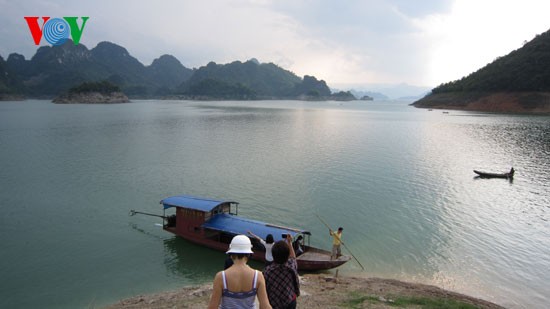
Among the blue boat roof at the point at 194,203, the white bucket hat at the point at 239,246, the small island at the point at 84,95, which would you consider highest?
the small island at the point at 84,95

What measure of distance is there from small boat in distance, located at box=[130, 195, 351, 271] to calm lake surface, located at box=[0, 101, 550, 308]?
78 cm

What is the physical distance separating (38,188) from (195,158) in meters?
17.2

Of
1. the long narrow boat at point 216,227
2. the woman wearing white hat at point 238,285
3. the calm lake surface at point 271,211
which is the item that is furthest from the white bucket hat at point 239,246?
the calm lake surface at point 271,211

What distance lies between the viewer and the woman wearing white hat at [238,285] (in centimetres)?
467

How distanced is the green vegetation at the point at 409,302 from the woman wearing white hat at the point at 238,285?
7.63 m

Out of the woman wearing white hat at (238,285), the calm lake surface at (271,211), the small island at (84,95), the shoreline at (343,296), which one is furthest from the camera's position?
the small island at (84,95)

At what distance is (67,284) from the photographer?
51.8 ft

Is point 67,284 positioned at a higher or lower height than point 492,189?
lower

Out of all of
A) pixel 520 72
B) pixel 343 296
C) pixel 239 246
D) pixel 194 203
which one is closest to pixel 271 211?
pixel 194 203

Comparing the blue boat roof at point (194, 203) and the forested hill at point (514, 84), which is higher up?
the forested hill at point (514, 84)

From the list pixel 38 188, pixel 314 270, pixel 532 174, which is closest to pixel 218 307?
pixel 314 270

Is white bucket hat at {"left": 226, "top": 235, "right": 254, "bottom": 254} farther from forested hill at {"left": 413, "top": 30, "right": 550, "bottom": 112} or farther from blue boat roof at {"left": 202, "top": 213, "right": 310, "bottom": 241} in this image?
forested hill at {"left": 413, "top": 30, "right": 550, "bottom": 112}

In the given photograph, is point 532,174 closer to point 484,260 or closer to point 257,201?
point 484,260

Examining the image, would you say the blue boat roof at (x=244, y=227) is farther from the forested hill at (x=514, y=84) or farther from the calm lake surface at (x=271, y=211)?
the forested hill at (x=514, y=84)
